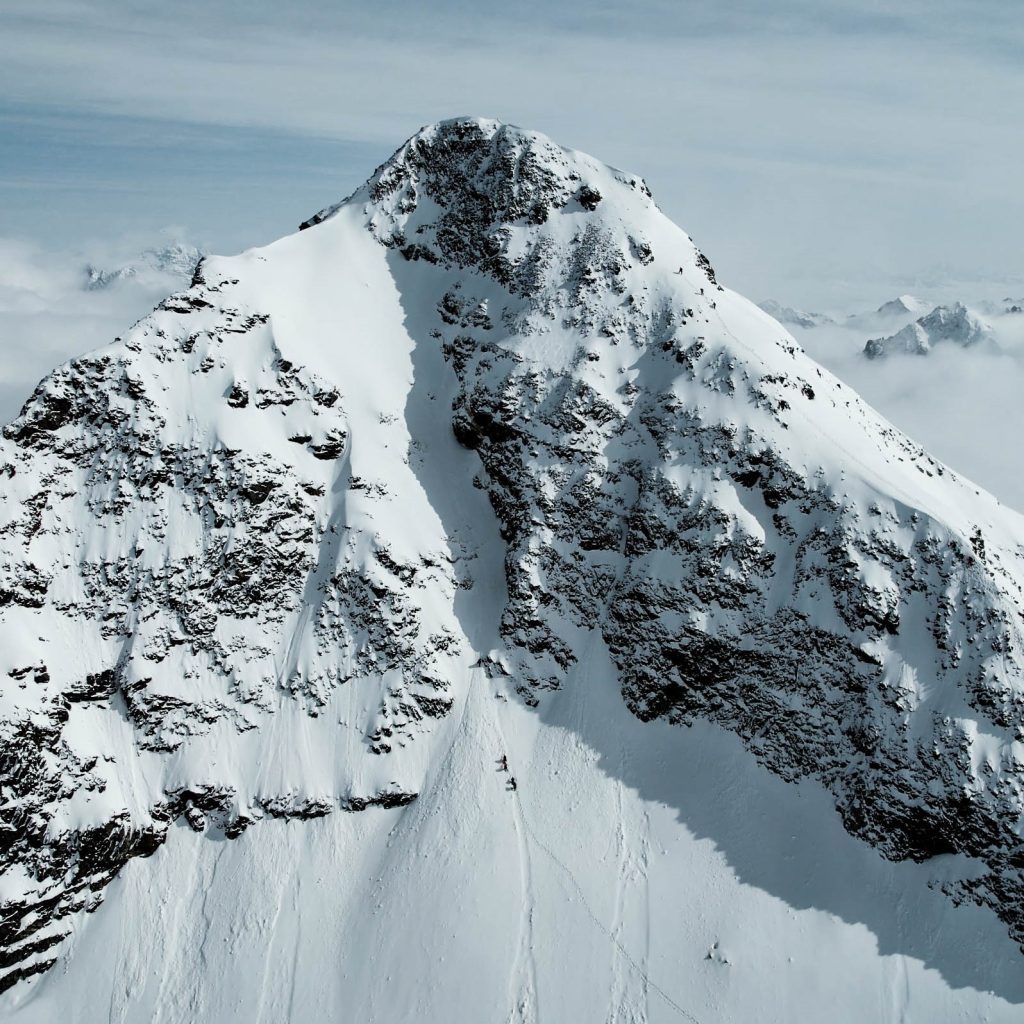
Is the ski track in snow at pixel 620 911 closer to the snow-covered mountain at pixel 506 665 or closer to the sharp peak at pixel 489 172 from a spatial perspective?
the snow-covered mountain at pixel 506 665

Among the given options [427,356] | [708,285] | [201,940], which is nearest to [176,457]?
[427,356]

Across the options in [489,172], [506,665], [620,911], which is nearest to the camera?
[620,911]

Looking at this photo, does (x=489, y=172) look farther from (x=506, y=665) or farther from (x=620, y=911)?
(x=620, y=911)

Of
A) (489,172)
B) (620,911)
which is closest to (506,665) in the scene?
(620,911)

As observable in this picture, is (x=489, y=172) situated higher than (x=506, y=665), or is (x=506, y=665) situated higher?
(x=489, y=172)

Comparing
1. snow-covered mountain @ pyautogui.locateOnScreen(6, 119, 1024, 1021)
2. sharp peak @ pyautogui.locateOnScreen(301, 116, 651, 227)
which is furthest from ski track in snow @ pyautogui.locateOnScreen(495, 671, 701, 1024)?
sharp peak @ pyautogui.locateOnScreen(301, 116, 651, 227)

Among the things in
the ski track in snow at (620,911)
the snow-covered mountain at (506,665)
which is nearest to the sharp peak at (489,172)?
the snow-covered mountain at (506,665)

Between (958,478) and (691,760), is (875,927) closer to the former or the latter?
(691,760)

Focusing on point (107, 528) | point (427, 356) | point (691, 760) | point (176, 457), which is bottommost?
point (691, 760)
